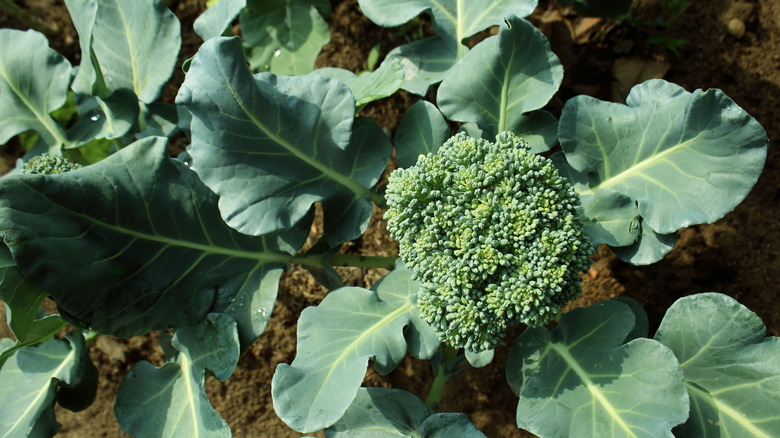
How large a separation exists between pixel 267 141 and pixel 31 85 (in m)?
1.25

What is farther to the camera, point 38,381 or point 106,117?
point 106,117

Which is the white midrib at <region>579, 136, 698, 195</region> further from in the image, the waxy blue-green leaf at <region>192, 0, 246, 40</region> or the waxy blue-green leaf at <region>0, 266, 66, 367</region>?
the waxy blue-green leaf at <region>0, 266, 66, 367</region>

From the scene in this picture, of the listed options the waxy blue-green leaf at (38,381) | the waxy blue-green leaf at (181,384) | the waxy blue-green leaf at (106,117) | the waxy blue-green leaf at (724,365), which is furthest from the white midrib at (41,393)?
the waxy blue-green leaf at (724,365)

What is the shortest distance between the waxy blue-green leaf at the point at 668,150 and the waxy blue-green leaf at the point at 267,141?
2.40 ft

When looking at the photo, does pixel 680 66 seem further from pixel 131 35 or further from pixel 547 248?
pixel 131 35

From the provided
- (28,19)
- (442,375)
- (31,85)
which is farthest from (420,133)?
(28,19)

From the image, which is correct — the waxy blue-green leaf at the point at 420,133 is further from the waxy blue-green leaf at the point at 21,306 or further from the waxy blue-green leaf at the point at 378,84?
the waxy blue-green leaf at the point at 21,306

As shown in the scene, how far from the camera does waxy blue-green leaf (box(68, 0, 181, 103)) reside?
211cm

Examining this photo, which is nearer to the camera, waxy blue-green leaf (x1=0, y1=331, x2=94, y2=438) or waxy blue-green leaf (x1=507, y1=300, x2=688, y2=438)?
waxy blue-green leaf (x1=507, y1=300, x2=688, y2=438)

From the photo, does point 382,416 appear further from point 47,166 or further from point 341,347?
point 47,166

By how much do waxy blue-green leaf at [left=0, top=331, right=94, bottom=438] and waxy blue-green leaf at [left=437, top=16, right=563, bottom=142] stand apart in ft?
5.59

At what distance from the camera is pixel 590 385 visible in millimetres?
1684

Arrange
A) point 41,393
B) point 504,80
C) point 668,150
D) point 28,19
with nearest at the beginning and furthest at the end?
1. point 668,150
2. point 504,80
3. point 41,393
4. point 28,19

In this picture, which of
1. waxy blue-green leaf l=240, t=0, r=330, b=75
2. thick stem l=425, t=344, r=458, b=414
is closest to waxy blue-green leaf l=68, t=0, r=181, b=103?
waxy blue-green leaf l=240, t=0, r=330, b=75
